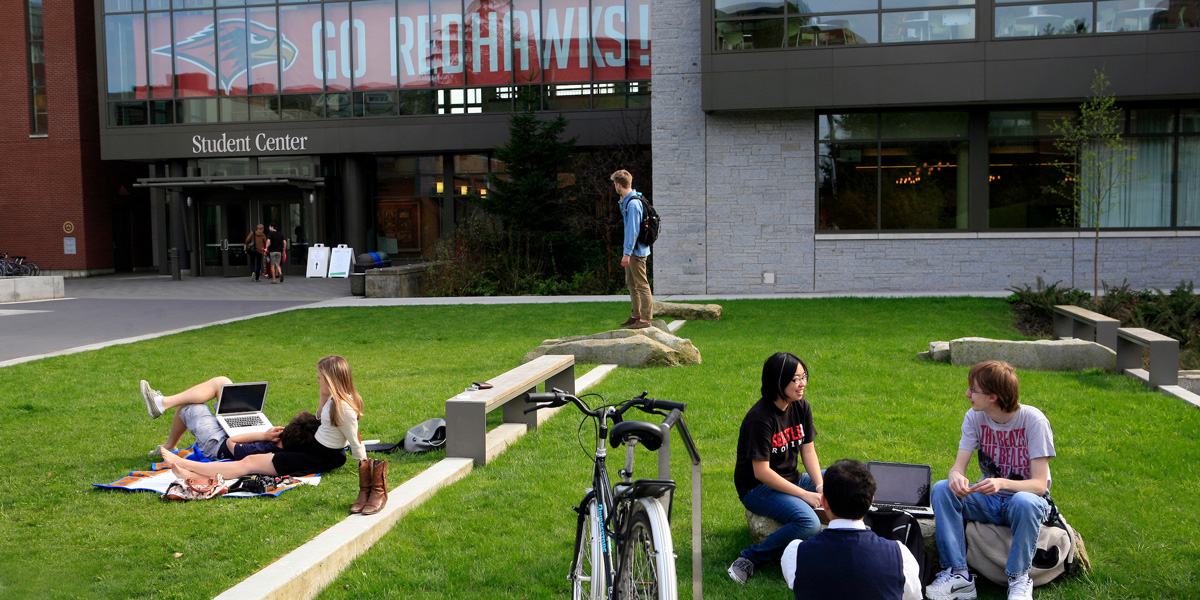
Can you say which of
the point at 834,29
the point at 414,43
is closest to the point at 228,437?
the point at 834,29

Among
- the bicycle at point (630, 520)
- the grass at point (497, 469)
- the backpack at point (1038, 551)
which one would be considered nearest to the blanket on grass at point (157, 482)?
the grass at point (497, 469)

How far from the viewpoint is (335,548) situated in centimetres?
468

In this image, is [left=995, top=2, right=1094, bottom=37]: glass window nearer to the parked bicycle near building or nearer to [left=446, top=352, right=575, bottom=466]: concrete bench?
[left=446, top=352, right=575, bottom=466]: concrete bench

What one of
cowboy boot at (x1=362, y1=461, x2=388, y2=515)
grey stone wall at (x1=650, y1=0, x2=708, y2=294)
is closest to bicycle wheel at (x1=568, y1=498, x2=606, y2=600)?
cowboy boot at (x1=362, y1=461, x2=388, y2=515)

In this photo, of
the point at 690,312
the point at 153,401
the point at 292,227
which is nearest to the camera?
the point at 153,401

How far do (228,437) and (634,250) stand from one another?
715 cm

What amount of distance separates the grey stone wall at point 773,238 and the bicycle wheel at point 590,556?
1682 cm

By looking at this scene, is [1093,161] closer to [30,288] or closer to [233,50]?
[30,288]

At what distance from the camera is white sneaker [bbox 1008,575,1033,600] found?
4.20 meters

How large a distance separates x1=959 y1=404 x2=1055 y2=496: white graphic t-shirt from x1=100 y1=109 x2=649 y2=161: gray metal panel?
23744 millimetres

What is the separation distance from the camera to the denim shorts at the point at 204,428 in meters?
6.67

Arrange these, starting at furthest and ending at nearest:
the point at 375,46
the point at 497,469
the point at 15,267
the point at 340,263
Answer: the point at 15,267, the point at 340,263, the point at 375,46, the point at 497,469

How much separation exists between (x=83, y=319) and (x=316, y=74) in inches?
580

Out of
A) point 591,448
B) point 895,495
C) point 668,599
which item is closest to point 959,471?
point 895,495
